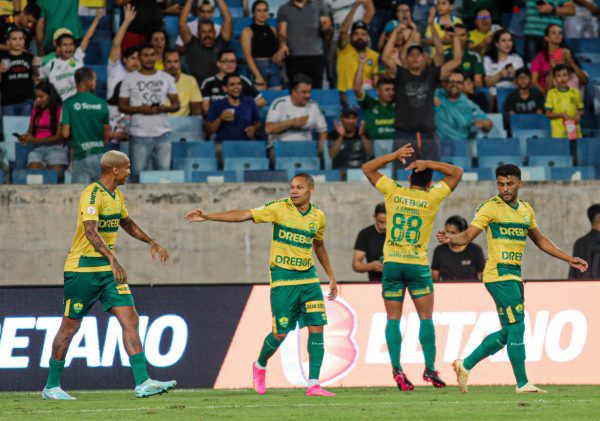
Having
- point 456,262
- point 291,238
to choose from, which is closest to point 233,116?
point 456,262

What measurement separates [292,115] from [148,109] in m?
1.95

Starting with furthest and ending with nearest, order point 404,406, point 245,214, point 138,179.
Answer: point 138,179, point 245,214, point 404,406

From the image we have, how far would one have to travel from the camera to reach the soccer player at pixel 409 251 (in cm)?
1264

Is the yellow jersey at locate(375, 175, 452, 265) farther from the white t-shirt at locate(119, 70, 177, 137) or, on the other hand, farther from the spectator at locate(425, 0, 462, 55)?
the spectator at locate(425, 0, 462, 55)

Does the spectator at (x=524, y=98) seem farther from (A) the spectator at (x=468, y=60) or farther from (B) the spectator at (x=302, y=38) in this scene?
(B) the spectator at (x=302, y=38)

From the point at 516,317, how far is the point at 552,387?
1638 mm

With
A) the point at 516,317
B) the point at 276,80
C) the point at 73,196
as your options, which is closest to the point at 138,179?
the point at 73,196

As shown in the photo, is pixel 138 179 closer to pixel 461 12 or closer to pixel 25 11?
pixel 25 11

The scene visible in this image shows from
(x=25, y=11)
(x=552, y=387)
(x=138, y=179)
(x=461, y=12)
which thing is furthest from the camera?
(x=461, y=12)

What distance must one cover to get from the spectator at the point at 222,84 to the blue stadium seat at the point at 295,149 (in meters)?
1.25

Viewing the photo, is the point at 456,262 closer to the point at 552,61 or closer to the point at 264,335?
the point at 264,335

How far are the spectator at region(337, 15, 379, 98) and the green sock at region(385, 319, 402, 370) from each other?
23.4 feet

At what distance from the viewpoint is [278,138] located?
17469 mm

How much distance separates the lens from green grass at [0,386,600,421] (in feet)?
31.4
